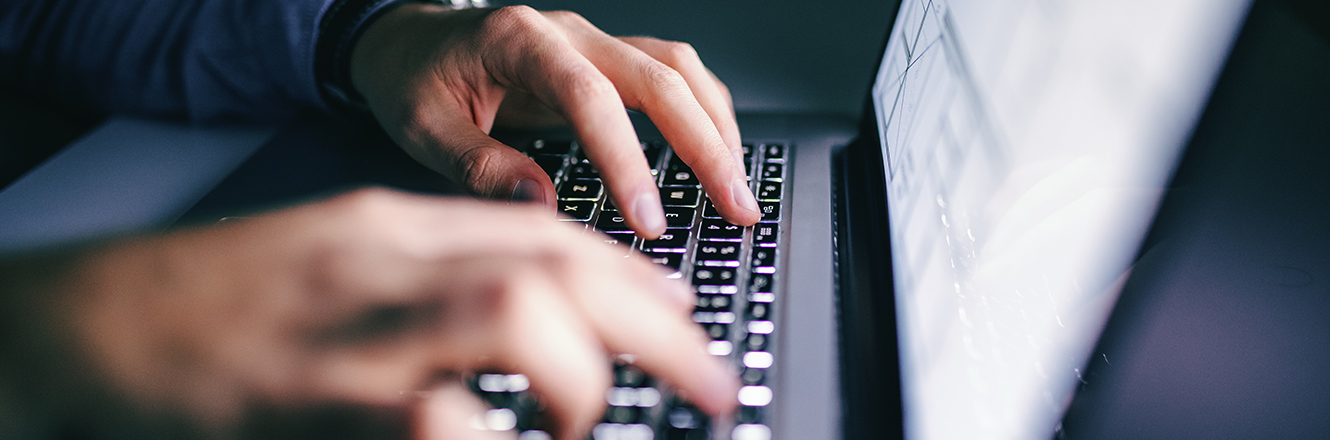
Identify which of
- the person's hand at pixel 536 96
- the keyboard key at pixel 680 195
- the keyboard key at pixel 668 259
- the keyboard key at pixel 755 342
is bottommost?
the keyboard key at pixel 755 342

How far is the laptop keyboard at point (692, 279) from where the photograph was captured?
14.0 inches

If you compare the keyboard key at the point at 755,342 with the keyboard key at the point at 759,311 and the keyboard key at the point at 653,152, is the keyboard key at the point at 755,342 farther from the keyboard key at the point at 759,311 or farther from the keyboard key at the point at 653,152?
the keyboard key at the point at 653,152

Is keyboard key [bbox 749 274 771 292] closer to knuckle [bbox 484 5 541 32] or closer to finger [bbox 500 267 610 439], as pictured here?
finger [bbox 500 267 610 439]

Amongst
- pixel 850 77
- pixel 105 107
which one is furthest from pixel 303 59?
pixel 850 77

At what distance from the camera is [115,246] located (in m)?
0.30

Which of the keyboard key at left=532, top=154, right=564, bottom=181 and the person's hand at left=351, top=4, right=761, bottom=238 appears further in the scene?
the keyboard key at left=532, top=154, right=564, bottom=181

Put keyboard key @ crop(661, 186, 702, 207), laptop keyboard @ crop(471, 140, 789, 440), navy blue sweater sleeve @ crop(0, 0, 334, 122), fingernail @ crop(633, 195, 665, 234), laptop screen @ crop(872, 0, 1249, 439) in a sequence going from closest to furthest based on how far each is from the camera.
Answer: laptop screen @ crop(872, 0, 1249, 439)
laptop keyboard @ crop(471, 140, 789, 440)
fingernail @ crop(633, 195, 665, 234)
keyboard key @ crop(661, 186, 702, 207)
navy blue sweater sleeve @ crop(0, 0, 334, 122)

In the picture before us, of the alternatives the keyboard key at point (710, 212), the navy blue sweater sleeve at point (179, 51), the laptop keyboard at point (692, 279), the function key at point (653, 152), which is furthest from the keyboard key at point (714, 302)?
the navy blue sweater sleeve at point (179, 51)

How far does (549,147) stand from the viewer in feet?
2.13

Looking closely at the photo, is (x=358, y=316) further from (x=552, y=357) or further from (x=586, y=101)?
(x=586, y=101)

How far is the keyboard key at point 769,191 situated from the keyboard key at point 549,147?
7.7 inches

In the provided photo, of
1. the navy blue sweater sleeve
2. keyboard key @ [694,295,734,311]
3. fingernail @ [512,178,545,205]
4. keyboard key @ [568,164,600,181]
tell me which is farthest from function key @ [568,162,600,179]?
the navy blue sweater sleeve

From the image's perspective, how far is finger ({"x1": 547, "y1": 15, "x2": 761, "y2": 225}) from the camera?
0.51m

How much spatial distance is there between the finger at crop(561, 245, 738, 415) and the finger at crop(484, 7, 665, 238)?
152 millimetres
